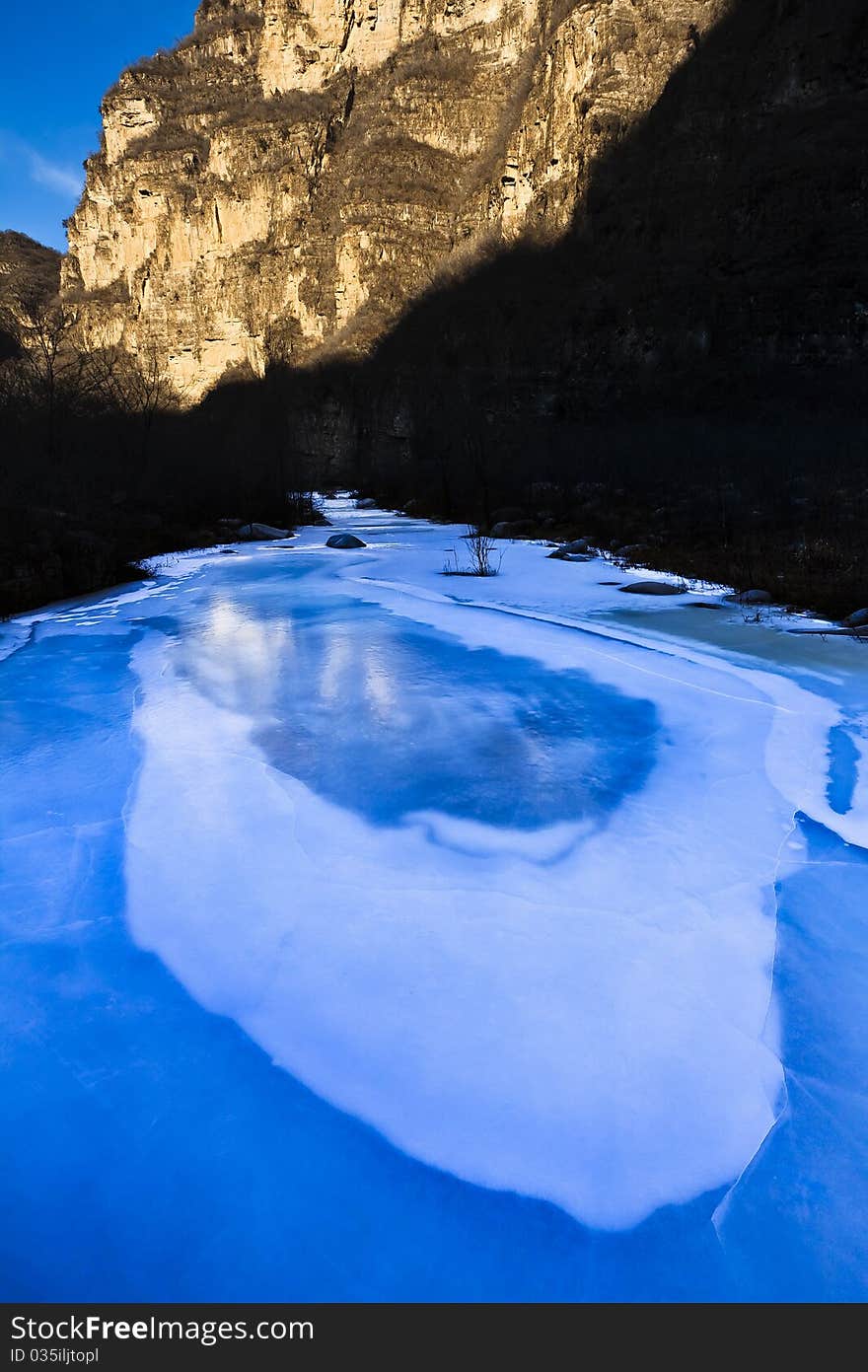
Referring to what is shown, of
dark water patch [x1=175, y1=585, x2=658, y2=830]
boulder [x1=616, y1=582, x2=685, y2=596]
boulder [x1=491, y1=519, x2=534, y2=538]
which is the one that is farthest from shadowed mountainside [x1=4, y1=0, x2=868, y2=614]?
dark water patch [x1=175, y1=585, x2=658, y2=830]

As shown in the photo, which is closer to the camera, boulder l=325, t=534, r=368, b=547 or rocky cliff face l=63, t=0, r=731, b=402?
boulder l=325, t=534, r=368, b=547

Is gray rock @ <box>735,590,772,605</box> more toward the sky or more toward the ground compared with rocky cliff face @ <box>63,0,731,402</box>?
more toward the ground

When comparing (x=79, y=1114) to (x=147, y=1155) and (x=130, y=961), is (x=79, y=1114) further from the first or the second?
(x=130, y=961)

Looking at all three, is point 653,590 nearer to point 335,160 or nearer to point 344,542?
point 344,542

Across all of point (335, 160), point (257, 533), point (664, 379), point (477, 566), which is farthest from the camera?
point (335, 160)

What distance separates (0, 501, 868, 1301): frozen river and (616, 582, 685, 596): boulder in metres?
4.06

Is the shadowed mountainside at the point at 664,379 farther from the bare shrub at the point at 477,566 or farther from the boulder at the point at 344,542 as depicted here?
the boulder at the point at 344,542

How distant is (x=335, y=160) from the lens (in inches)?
2243

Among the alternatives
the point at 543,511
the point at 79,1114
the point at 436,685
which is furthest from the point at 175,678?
the point at 543,511

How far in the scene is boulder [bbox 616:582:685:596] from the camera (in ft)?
26.6

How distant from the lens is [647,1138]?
58.0 inches

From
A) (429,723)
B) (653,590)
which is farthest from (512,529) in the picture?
(429,723)

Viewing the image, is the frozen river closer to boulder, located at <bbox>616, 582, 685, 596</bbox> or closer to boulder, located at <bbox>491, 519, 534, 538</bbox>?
boulder, located at <bbox>616, 582, 685, 596</bbox>

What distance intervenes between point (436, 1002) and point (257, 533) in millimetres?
15574
